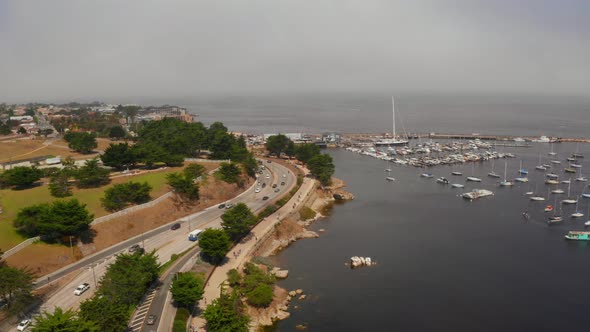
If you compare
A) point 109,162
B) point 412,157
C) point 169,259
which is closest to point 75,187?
point 109,162

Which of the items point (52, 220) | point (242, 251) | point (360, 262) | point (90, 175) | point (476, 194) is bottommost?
point (360, 262)

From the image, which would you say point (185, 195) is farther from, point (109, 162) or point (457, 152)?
point (457, 152)

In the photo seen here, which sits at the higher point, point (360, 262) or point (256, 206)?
point (256, 206)

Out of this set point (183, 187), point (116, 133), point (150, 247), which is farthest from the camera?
point (116, 133)

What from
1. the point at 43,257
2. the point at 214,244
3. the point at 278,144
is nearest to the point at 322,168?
the point at 278,144

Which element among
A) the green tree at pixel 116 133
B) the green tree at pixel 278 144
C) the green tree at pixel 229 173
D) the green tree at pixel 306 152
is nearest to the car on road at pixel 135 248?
the green tree at pixel 229 173

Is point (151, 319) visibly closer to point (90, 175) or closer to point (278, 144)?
point (90, 175)

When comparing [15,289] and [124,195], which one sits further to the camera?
[124,195]

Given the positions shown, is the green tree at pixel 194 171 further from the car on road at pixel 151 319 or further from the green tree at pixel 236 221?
the car on road at pixel 151 319
